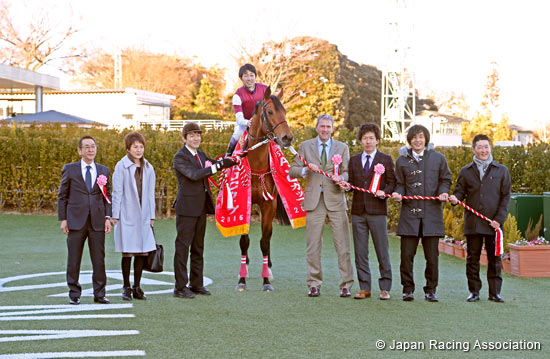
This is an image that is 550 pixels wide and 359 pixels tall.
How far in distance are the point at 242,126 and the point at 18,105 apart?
3466cm

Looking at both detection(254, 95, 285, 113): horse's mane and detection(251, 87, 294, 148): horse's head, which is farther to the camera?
detection(254, 95, 285, 113): horse's mane

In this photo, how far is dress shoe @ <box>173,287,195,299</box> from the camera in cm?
723

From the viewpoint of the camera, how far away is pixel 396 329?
5.76 m

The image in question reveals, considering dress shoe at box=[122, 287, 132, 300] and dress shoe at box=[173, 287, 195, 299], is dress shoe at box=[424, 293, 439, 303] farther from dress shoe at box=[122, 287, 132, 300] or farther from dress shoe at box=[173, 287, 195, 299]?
dress shoe at box=[122, 287, 132, 300]

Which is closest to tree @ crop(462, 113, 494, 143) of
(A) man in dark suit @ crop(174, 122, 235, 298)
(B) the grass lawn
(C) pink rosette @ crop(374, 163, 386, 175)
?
(B) the grass lawn

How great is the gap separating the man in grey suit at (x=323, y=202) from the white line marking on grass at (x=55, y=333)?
8.00 feet

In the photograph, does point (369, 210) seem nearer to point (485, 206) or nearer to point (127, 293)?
point (485, 206)

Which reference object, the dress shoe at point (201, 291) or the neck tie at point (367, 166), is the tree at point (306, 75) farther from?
the dress shoe at point (201, 291)

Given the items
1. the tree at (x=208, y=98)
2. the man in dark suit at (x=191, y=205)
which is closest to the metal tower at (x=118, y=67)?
the tree at (x=208, y=98)

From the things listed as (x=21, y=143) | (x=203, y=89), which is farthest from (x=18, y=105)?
(x=21, y=143)

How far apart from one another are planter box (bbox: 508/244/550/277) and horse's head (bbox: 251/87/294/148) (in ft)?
11.5

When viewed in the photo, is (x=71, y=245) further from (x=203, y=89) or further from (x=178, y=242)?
(x=203, y=89)

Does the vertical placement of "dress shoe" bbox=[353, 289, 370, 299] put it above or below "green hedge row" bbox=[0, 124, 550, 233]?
below

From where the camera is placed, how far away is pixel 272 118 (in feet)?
24.7
